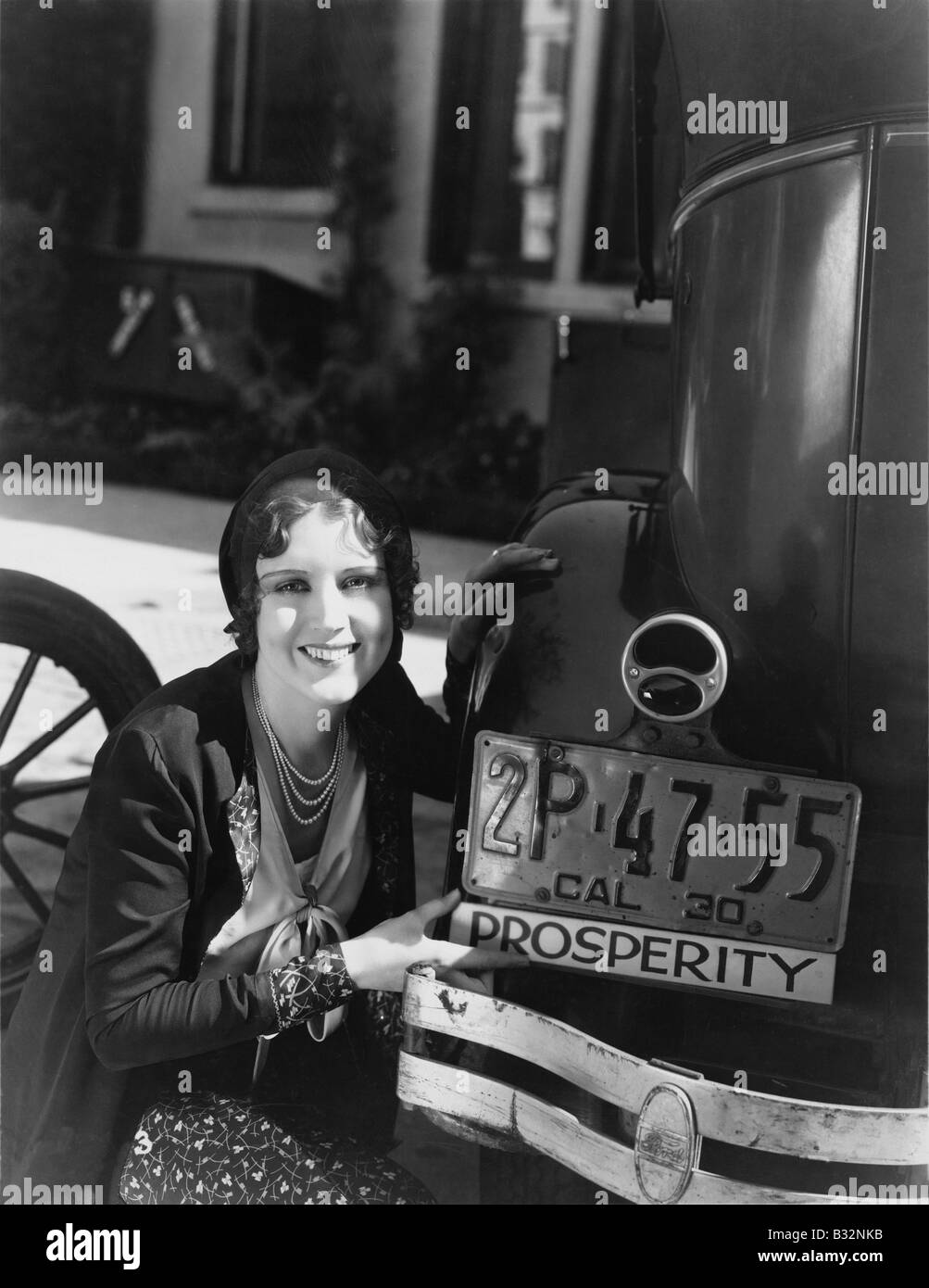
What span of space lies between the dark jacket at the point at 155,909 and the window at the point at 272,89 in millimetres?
1528

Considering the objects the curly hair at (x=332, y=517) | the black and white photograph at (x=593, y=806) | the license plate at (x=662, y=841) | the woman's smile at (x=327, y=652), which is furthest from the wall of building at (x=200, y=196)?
the license plate at (x=662, y=841)

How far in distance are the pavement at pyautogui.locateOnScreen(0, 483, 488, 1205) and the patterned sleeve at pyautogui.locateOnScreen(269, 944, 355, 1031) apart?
52cm

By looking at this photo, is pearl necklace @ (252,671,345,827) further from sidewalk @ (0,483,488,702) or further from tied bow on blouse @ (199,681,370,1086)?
sidewalk @ (0,483,488,702)

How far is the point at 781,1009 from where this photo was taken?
5.96 feet

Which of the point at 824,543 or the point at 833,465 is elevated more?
the point at 833,465

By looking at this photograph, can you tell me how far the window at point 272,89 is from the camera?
3324mm

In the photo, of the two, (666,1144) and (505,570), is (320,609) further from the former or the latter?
(666,1144)

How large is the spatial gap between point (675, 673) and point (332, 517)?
0.56 meters

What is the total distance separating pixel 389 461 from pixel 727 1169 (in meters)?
4.15

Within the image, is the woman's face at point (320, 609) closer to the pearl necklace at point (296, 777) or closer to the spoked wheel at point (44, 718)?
the pearl necklace at point (296, 777)

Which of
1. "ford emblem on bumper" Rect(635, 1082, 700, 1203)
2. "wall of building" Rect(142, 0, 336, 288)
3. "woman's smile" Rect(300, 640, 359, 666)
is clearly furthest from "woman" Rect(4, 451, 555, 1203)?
"wall of building" Rect(142, 0, 336, 288)

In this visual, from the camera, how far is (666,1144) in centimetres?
166
